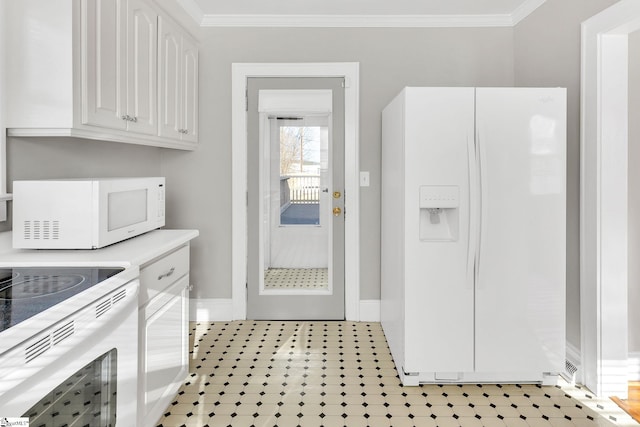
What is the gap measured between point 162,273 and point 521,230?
1949 mm

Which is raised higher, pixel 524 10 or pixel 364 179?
pixel 524 10

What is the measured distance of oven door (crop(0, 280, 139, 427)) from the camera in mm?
947

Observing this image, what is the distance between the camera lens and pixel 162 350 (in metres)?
1.91

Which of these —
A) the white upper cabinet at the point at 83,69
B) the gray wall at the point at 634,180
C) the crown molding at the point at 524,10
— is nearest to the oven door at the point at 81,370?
the white upper cabinet at the point at 83,69

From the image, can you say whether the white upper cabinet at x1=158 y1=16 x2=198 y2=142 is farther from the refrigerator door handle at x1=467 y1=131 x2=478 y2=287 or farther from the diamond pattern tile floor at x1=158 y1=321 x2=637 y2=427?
the refrigerator door handle at x1=467 y1=131 x2=478 y2=287

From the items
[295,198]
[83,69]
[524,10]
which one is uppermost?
[524,10]

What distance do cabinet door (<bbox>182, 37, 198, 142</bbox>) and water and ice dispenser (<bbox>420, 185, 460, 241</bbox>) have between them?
70.4 inches

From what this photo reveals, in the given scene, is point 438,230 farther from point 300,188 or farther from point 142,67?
point 142,67

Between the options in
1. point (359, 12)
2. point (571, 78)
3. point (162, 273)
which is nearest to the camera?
point (162, 273)

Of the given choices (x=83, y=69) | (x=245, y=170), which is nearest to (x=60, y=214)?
(x=83, y=69)

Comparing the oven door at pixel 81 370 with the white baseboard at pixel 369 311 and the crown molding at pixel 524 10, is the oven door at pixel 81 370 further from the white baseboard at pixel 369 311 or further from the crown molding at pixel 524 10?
the crown molding at pixel 524 10

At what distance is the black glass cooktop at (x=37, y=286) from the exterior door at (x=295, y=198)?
75.6 inches

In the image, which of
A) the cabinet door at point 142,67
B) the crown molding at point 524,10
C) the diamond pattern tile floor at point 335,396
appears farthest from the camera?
the crown molding at point 524,10

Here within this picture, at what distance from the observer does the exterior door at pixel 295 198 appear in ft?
10.8
